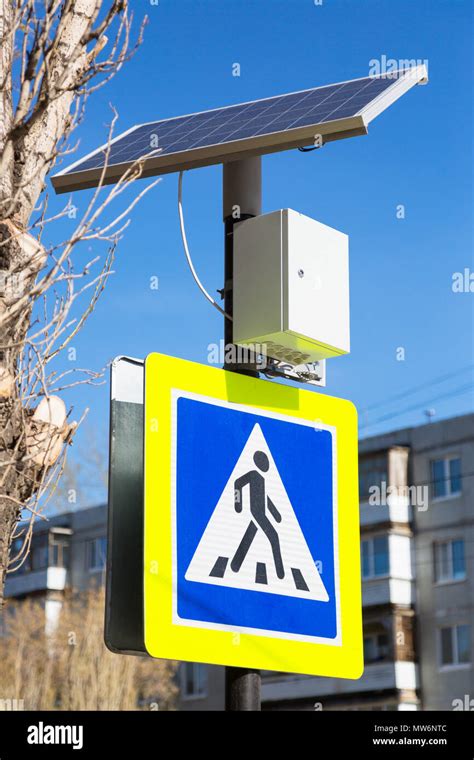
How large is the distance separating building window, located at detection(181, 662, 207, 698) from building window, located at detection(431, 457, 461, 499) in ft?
32.0

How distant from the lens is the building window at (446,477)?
34.9 meters

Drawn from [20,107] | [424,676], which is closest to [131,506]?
[20,107]

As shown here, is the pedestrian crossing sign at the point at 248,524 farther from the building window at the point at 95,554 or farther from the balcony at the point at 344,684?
the building window at the point at 95,554

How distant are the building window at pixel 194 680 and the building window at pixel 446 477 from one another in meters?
9.74

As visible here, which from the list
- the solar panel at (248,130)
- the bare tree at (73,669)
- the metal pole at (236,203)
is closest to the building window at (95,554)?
the bare tree at (73,669)

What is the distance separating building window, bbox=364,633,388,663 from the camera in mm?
34875

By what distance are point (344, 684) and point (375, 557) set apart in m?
3.67

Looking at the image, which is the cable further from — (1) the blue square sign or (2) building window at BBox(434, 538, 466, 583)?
(2) building window at BBox(434, 538, 466, 583)

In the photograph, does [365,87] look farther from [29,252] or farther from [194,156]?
[29,252]

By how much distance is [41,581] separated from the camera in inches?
1694

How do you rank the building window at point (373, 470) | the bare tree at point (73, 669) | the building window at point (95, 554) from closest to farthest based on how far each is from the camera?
the bare tree at point (73, 669), the building window at point (373, 470), the building window at point (95, 554)

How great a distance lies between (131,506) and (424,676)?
32.0 metres

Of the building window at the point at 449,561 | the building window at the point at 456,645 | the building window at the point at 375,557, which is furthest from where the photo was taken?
the building window at the point at 375,557

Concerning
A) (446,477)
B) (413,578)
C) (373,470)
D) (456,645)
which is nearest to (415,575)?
(413,578)
